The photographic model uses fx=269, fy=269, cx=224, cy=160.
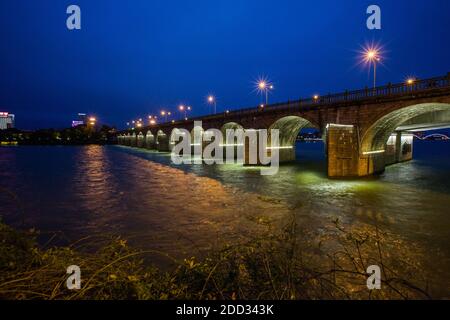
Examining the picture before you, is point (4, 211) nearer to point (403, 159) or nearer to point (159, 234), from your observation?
point (159, 234)

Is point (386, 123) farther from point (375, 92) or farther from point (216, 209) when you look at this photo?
point (216, 209)

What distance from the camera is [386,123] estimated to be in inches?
979

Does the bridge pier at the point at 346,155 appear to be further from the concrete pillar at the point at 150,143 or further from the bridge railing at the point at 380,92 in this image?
the concrete pillar at the point at 150,143

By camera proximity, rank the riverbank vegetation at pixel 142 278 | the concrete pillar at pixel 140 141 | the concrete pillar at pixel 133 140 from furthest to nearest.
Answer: the concrete pillar at pixel 133 140, the concrete pillar at pixel 140 141, the riverbank vegetation at pixel 142 278

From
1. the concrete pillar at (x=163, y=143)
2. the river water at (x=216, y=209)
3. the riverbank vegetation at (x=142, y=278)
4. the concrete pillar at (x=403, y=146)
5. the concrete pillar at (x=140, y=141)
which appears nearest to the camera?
the riverbank vegetation at (x=142, y=278)

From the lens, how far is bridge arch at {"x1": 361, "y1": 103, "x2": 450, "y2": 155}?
21841mm

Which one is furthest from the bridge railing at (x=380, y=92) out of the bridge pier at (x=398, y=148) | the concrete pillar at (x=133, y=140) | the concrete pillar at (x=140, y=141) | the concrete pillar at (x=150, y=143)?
the concrete pillar at (x=133, y=140)

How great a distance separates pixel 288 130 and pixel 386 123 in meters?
16.1

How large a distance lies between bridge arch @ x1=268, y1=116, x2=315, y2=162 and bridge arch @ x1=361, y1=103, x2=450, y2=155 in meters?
9.62

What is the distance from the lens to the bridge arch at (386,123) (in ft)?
71.7

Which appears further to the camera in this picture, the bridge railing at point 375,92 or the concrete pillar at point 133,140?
the concrete pillar at point 133,140

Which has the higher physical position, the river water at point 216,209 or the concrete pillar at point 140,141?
the concrete pillar at point 140,141

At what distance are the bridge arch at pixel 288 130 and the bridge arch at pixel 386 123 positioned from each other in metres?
9.62

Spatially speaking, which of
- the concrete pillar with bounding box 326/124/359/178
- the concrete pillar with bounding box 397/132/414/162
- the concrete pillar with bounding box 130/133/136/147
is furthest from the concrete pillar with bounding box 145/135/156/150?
the concrete pillar with bounding box 326/124/359/178
